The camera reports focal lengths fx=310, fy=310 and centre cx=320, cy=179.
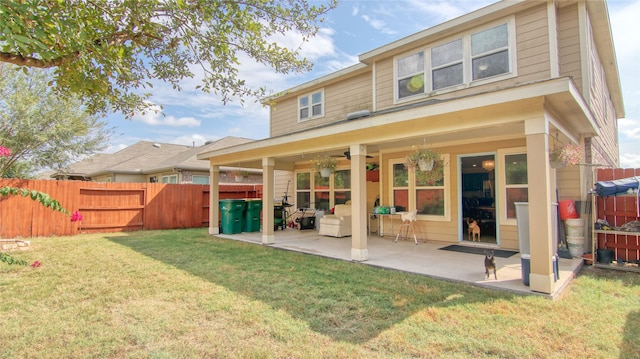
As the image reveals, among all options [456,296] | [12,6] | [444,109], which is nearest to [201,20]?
[12,6]

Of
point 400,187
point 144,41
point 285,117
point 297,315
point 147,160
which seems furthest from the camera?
point 147,160

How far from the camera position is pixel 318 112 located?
10289 millimetres

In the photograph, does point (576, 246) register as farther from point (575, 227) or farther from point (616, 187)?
point (616, 187)

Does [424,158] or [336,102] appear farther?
[336,102]

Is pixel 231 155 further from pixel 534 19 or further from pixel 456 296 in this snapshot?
pixel 534 19

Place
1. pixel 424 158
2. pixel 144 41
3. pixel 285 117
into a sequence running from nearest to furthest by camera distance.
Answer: pixel 144 41
pixel 424 158
pixel 285 117

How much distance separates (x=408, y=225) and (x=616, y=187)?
3912 millimetres

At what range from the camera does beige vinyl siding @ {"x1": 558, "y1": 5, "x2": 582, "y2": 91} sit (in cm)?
570

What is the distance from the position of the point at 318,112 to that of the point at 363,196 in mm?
5324

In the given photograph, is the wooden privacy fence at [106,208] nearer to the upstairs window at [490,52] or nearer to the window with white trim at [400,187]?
the window with white trim at [400,187]

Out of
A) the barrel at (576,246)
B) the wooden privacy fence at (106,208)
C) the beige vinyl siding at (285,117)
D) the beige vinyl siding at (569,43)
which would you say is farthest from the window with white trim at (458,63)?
the wooden privacy fence at (106,208)

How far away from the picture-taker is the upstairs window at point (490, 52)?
244 inches

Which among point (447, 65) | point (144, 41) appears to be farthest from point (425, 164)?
point (144, 41)

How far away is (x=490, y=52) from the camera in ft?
20.9
